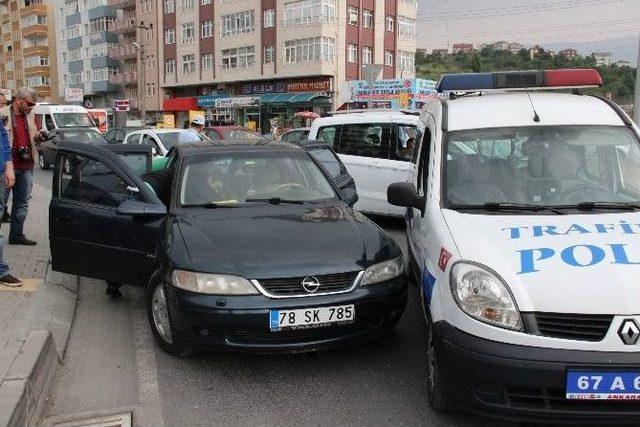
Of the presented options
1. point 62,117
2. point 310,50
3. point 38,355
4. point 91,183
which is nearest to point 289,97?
point 310,50

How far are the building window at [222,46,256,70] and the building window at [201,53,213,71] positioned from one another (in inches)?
80.9

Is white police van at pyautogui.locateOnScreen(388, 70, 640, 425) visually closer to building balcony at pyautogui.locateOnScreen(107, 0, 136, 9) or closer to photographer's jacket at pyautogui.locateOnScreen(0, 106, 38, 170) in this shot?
photographer's jacket at pyautogui.locateOnScreen(0, 106, 38, 170)

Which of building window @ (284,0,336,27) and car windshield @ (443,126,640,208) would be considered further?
building window @ (284,0,336,27)

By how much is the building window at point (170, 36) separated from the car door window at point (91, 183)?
203 feet

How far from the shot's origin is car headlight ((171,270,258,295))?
3975mm

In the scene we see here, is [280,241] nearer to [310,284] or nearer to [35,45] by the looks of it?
[310,284]

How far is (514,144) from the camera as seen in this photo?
4.39m

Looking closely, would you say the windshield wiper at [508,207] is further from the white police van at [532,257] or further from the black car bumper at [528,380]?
the black car bumper at [528,380]

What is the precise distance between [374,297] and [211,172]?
200cm

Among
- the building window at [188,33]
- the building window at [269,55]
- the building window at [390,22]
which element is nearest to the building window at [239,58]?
the building window at [269,55]

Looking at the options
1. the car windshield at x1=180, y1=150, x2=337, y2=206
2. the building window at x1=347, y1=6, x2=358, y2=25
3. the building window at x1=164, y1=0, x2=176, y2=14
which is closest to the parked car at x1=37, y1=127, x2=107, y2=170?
the car windshield at x1=180, y1=150, x2=337, y2=206

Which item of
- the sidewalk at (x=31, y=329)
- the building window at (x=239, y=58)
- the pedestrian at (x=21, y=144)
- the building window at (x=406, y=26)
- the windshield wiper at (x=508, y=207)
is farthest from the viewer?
the building window at (x=406, y=26)

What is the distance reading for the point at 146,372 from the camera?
4.37m

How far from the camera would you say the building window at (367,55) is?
5272 centimetres
